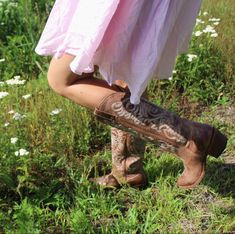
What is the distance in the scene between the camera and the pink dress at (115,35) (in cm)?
179

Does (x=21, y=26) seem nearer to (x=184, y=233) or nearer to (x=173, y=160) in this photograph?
(x=173, y=160)

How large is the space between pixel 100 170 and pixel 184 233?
637mm

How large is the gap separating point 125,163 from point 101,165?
0.27m

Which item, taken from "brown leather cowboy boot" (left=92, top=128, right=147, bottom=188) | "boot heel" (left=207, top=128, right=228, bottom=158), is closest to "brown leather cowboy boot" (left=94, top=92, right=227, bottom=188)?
"boot heel" (left=207, top=128, right=228, bottom=158)

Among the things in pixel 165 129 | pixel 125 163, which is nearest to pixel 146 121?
pixel 165 129

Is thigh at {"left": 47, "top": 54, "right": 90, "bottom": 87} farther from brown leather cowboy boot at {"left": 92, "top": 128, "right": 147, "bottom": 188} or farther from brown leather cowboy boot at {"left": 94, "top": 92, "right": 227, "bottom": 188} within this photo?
brown leather cowboy boot at {"left": 92, "top": 128, "right": 147, "bottom": 188}

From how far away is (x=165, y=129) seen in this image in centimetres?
207

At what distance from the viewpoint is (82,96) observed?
6.59 ft

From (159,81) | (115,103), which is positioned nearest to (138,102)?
(115,103)

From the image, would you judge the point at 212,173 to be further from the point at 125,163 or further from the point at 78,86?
the point at 78,86

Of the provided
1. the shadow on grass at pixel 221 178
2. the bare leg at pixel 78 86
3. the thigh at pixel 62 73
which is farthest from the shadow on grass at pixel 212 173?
the thigh at pixel 62 73

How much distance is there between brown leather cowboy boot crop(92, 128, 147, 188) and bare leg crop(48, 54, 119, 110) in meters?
0.41

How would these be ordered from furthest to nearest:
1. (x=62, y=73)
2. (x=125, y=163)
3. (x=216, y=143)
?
(x=125, y=163) < (x=216, y=143) < (x=62, y=73)

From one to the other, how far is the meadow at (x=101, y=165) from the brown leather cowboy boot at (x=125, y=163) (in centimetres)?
6
